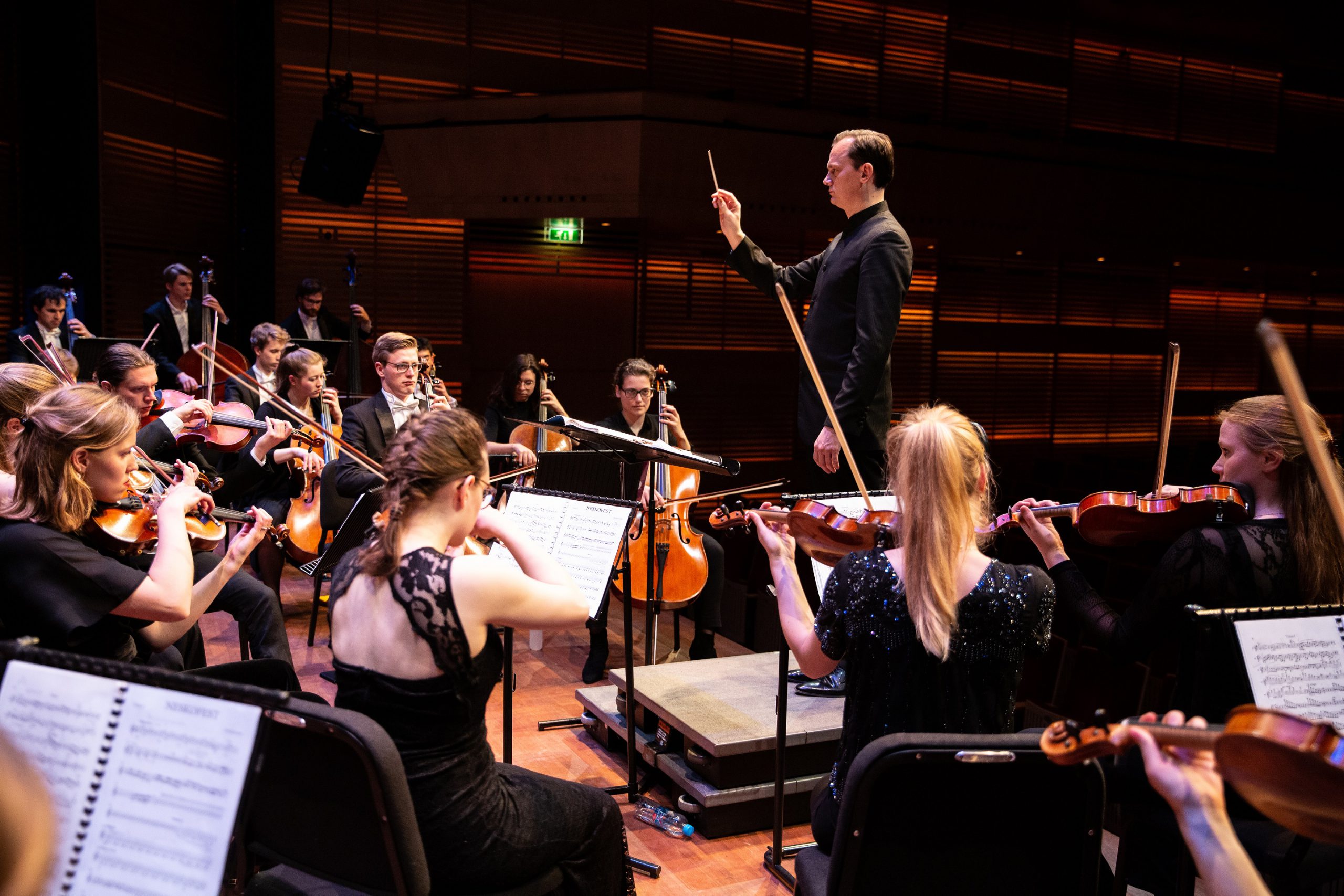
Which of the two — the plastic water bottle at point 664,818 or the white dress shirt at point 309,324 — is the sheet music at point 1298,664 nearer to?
the plastic water bottle at point 664,818

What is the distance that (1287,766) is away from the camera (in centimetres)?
94

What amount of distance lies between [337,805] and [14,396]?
174 cm

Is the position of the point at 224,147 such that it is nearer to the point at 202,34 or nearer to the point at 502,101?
the point at 202,34

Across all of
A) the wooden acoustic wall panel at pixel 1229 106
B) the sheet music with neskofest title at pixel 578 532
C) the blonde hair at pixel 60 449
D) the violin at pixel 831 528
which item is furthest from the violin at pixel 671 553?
the wooden acoustic wall panel at pixel 1229 106

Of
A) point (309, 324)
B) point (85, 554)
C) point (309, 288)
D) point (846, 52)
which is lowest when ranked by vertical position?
point (85, 554)

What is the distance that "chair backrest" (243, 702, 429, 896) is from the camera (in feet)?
4.46

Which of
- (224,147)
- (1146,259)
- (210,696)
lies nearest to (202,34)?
(224,147)

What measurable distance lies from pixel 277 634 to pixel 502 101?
171 inches

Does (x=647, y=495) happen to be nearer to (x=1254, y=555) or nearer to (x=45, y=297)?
(x=1254, y=555)

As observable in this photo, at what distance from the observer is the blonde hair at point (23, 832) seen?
592 millimetres

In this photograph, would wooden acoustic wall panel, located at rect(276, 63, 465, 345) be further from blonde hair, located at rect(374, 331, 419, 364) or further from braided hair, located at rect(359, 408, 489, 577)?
braided hair, located at rect(359, 408, 489, 577)

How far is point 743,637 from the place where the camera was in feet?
15.2

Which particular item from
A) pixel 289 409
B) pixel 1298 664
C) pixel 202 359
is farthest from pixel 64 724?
pixel 202 359

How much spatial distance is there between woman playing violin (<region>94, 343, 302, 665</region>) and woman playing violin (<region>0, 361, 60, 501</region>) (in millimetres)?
222
